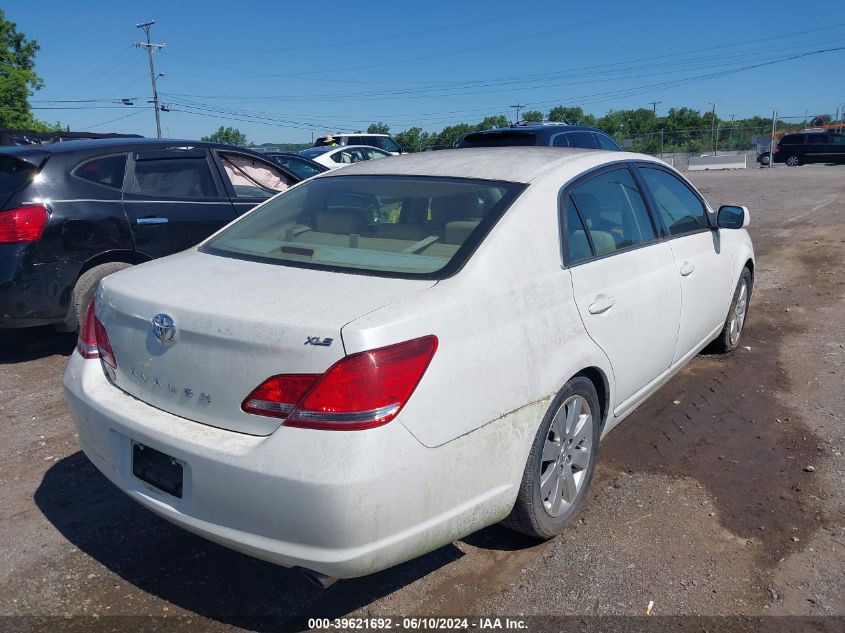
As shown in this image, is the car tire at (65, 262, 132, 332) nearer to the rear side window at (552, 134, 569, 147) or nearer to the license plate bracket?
the license plate bracket

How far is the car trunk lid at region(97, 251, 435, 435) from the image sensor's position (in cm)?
232

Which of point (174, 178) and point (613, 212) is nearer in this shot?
point (613, 212)

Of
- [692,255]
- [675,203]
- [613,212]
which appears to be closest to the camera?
[613,212]

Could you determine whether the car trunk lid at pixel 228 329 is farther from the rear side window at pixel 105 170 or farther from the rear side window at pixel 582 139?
the rear side window at pixel 582 139

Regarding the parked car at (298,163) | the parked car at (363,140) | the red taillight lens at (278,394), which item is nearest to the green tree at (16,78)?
the parked car at (363,140)

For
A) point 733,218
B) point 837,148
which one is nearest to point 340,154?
point 733,218

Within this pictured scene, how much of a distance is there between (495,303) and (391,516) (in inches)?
33.5

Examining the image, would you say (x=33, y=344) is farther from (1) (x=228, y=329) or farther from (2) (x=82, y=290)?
(1) (x=228, y=329)

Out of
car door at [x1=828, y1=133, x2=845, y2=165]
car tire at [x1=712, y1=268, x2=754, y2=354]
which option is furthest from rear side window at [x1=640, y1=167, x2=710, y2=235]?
car door at [x1=828, y1=133, x2=845, y2=165]

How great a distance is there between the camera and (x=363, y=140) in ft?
85.9

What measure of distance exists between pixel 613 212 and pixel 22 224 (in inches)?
156

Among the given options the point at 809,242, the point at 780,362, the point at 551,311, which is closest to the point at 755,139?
the point at 809,242

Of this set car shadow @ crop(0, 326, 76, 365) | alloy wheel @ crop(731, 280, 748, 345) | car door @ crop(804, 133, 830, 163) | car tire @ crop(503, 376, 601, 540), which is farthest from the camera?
car door @ crop(804, 133, 830, 163)

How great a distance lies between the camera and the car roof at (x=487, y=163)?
3.35 meters
